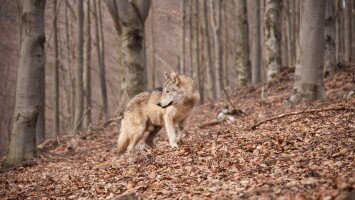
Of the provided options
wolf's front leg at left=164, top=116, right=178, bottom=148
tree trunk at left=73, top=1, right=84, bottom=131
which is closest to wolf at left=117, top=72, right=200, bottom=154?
wolf's front leg at left=164, top=116, right=178, bottom=148

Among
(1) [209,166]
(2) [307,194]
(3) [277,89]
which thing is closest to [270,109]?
(3) [277,89]

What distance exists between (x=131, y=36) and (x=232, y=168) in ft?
28.0

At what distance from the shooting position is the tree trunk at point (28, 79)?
39.4 feet

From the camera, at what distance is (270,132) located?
9.88 metres

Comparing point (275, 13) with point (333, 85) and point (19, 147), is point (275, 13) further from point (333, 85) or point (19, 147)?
point (19, 147)

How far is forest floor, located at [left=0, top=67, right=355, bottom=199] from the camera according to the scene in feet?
20.3

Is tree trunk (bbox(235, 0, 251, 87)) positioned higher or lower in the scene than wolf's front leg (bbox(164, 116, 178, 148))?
higher

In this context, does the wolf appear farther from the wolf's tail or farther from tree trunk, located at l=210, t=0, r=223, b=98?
tree trunk, located at l=210, t=0, r=223, b=98

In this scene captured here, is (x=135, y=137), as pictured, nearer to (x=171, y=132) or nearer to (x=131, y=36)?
(x=171, y=132)

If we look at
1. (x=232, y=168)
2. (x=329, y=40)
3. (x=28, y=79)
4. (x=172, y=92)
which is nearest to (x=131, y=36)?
(x=28, y=79)

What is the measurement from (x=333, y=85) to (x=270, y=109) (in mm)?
2708

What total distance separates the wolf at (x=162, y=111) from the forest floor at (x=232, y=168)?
50 centimetres

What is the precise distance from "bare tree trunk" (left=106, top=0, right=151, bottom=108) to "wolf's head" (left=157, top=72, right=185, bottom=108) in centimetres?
475

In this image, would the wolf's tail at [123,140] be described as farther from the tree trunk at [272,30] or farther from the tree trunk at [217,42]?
the tree trunk at [217,42]
